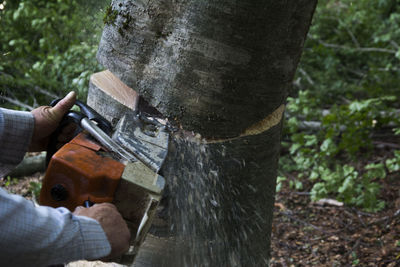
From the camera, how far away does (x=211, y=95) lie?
158 cm

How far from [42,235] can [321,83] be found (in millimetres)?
4607

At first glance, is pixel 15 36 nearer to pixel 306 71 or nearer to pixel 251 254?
pixel 306 71

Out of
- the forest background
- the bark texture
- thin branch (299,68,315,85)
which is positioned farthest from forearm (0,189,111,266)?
thin branch (299,68,315,85)

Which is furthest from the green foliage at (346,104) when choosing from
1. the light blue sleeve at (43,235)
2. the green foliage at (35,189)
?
the light blue sleeve at (43,235)

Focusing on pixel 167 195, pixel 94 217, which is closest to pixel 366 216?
pixel 167 195

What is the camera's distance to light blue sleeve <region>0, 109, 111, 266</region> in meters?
1.14

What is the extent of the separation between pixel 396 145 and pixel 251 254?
9.53 ft

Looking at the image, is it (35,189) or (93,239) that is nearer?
(93,239)

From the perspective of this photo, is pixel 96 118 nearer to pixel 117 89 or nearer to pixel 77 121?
pixel 77 121

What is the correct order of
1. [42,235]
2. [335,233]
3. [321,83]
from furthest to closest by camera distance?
[321,83], [335,233], [42,235]

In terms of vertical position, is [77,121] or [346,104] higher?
[346,104]

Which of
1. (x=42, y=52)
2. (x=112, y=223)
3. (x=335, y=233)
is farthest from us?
(x=42, y=52)

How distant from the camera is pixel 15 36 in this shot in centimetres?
477

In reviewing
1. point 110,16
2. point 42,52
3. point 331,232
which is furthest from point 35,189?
point 331,232
